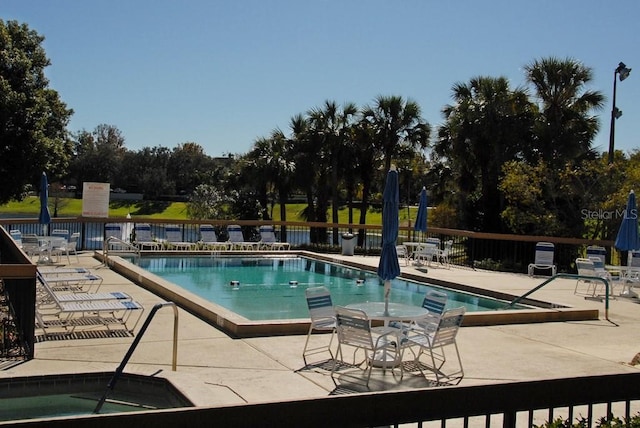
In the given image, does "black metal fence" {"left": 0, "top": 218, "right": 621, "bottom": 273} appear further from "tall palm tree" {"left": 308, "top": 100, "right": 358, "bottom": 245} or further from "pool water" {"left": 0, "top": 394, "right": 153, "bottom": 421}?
"pool water" {"left": 0, "top": 394, "right": 153, "bottom": 421}

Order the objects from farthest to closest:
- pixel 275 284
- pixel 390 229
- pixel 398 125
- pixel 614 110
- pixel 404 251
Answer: pixel 398 125 → pixel 614 110 → pixel 404 251 → pixel 275 284 → pixel 390 229

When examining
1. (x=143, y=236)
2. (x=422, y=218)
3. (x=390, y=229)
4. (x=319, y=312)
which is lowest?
(x=319, y=312)

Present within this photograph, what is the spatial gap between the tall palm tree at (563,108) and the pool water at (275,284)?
9.72 m

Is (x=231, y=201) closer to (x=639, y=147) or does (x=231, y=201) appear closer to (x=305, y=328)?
(x=639, y=147)

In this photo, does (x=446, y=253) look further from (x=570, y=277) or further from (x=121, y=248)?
(x=121, y=248)

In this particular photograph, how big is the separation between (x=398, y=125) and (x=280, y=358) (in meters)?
21.8

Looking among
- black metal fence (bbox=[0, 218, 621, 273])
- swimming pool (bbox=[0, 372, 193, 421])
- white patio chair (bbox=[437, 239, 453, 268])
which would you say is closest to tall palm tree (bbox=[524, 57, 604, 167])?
black metal fence (bbox=[0, 218, 621, 273])

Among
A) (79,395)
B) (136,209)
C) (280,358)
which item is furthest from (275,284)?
(136,209)

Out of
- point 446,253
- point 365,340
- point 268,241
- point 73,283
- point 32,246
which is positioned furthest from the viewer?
point 268,241

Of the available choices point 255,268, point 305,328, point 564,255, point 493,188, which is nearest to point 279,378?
point 305,328

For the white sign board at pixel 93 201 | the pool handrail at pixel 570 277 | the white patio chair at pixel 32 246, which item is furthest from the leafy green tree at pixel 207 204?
the pool handrail at pixel 570 277

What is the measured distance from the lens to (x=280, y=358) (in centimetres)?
769

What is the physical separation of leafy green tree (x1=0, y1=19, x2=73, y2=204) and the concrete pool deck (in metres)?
14.9

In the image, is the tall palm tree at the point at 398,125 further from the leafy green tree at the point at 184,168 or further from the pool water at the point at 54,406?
the leafy green tree at the point at 184,168
